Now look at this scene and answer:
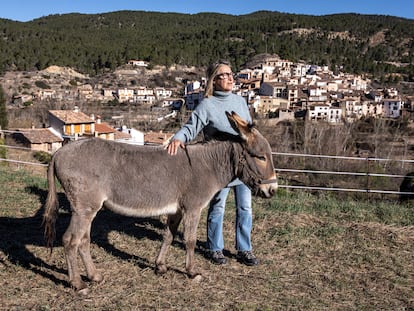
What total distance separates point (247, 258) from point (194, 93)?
74.7m

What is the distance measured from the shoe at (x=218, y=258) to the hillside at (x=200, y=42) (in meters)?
96.2

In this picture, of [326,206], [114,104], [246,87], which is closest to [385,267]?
[326,206]

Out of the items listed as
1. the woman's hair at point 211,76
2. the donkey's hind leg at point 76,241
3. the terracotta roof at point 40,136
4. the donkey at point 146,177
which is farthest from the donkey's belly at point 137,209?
the terracotta roof at point 40,136

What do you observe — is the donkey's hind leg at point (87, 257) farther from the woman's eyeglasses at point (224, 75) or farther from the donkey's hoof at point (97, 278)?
the woman's eyeglasses at point (224, 75)

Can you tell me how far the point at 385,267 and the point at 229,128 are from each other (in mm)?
2452

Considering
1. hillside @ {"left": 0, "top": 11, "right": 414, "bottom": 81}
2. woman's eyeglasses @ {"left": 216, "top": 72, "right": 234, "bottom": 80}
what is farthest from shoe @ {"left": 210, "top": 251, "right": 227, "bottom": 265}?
hillside @ {"left": 0, "top": 11, "right": 414, "bottom": 81}

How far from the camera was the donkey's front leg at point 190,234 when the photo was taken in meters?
3.86

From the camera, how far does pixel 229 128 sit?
419 cm

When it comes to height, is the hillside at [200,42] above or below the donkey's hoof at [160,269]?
above

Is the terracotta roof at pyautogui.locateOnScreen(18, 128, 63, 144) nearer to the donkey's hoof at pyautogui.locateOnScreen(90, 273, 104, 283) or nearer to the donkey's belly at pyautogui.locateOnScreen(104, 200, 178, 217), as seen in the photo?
the donkey's hoof at pyautogui.locateOnScreen(90, 273, 104, 283)

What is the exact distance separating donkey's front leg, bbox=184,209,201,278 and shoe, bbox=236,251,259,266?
0.67m

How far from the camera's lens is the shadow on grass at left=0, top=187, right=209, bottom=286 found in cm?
438

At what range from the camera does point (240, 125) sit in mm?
3676

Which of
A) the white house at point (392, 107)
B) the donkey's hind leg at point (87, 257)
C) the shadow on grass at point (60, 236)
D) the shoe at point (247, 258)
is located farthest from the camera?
the white house at point (392, 107)
